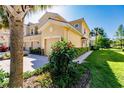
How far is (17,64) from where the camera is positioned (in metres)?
3.54

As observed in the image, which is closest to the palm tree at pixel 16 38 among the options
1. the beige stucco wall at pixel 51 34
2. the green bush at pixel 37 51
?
the beige stucco wall at pixel 51 34

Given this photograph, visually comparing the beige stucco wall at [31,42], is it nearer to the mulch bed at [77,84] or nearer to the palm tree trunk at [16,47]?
the mulch bed at [77,84]

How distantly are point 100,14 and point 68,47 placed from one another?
100 inches

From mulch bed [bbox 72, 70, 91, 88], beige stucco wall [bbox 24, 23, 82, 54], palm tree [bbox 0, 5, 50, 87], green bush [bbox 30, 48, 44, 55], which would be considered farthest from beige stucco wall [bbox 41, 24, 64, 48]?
palm tree [bbox 0, 5, 50, 87]

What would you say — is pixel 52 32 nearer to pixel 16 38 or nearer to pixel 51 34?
pixel 51 34

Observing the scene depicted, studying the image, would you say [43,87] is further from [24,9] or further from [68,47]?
[24,9]

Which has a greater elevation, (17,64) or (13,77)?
(17,64)

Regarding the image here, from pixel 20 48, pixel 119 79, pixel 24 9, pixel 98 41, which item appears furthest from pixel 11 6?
pixel 98 41

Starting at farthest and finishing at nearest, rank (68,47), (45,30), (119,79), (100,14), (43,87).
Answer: (45,30) < (100,14) < (119,79) < (68,47) < (43,87)

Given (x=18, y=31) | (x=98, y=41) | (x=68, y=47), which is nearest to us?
Answer: (x=18, y=31)

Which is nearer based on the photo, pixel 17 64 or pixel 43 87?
pixel 17 64

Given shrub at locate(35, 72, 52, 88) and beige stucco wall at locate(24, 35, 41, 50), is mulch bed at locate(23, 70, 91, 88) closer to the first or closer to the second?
shrub at locate(35, 72, 52, 88)

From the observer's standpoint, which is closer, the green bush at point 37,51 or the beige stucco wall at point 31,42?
the green bush at point 37,51
